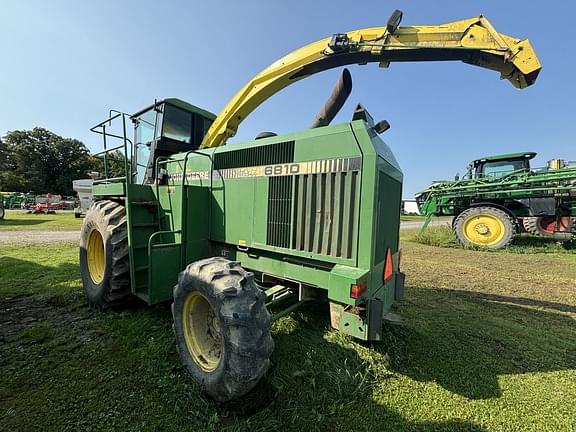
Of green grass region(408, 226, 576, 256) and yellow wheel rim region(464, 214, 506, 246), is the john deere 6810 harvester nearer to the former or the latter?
yellow wheel rim region(464, 214, 506, 246)

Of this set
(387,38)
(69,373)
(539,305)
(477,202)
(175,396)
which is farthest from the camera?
(477,202)

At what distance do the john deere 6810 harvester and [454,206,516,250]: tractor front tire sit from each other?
820 cm

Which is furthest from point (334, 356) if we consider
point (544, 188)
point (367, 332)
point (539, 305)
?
point (544, 188)

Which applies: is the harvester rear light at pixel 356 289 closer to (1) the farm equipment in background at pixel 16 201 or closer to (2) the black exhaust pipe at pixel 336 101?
(2) the black exhaust pipe at pixel 336 101

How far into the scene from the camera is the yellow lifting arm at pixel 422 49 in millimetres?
3199

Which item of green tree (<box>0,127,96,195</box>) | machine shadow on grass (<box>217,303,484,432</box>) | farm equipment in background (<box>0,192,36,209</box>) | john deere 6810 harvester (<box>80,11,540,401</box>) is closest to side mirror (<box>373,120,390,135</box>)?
john deere 6810 harvester (<box>80,11,540,401</box>)

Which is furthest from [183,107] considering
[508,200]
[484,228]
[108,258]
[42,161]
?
[42,161]

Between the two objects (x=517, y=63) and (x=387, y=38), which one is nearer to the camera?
(x=517, y=63)

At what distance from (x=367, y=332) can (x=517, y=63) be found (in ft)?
10.7

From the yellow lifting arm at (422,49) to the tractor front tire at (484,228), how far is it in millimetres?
8027

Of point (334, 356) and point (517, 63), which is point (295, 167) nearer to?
point (334, 356)

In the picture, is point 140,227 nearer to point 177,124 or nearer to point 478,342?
point 177,124

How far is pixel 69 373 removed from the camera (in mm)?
2631

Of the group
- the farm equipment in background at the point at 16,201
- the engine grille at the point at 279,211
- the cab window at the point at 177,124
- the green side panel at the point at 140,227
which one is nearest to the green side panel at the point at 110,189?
the green side panel at the point at 140,227
